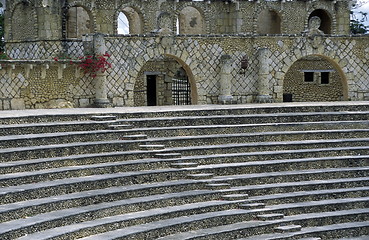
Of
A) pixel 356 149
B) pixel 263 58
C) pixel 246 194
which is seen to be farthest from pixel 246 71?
pixel 246 194

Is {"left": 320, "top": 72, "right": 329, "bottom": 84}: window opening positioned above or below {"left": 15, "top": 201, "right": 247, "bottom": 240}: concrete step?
above

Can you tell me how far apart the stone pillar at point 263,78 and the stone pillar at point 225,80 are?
3.14ft

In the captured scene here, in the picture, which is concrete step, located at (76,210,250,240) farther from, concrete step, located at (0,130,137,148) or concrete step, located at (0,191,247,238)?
concrete step, located at (0,130,137,148)

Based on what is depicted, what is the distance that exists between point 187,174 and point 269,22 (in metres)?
17.2

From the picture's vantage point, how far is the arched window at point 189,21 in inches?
1179

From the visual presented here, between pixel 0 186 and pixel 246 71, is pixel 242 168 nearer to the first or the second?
Result: pixel 0 186

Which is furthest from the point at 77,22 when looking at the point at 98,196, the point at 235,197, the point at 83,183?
the point at 98,196

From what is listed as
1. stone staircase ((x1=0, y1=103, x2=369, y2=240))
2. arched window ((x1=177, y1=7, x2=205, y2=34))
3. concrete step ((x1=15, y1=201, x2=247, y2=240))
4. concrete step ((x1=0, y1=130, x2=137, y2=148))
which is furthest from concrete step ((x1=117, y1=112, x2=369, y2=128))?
arched window ((x1=177, y1=7, x2=205, y2=34))

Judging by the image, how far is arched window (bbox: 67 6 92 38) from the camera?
28.0 m

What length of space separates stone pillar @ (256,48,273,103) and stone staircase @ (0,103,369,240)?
11.4ft

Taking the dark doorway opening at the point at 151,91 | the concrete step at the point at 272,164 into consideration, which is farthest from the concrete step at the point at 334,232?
the dark doorway opening at the point at 151,91

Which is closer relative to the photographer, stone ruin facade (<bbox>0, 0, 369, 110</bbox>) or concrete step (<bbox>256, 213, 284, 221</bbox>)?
concrete step (<bbox>256, 213, 284, 221</bbox>)

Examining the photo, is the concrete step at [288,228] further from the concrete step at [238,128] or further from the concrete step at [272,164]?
the concrete step at [238,128]

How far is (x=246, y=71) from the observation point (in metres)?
21.3
